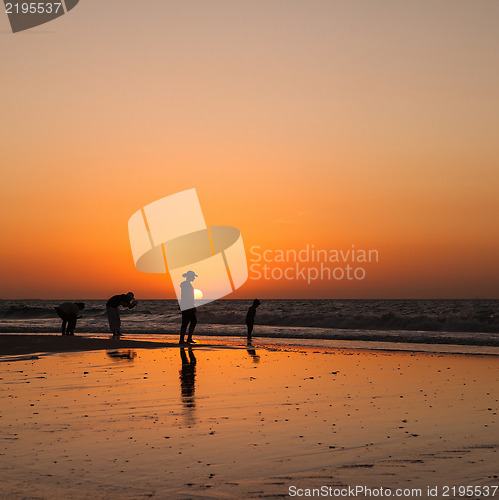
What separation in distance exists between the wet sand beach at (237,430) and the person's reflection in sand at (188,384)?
0.14 feet

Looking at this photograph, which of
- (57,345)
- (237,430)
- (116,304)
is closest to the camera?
(237,430)

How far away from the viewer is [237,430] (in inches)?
331

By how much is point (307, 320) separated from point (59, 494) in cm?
4262

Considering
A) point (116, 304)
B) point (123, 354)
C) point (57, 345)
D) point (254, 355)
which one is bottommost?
point (254, 355)

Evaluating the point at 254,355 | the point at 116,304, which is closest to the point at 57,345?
the point at 116,304

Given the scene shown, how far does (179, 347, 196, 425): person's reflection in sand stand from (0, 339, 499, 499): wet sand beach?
4 cm

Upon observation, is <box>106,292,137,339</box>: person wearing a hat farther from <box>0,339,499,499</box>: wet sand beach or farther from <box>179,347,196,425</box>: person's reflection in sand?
<box>0,339,499,499</box>: wet sand beach

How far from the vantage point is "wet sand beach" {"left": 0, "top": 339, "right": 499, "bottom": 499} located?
242 inches

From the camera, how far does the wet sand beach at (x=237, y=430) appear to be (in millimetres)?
6152

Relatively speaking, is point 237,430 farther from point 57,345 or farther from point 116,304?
point 116,304

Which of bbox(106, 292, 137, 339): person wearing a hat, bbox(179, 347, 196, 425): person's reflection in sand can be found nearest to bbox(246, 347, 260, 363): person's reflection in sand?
bbox(179, 347, 196, 425): person's reflection in sand

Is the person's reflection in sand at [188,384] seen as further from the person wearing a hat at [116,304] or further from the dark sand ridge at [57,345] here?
the person wearing a hat at [116,304]

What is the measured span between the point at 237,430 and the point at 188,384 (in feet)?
15.2

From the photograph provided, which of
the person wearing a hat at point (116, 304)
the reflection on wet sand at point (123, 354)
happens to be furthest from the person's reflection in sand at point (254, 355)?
the person wearing a hat at point (116, 304)
